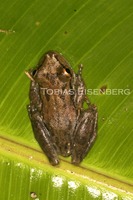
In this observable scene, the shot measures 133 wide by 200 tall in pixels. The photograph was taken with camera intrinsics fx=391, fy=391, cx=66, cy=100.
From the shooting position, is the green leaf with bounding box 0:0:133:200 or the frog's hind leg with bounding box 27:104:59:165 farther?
the frog's hind leg with bounding box 27:104:59:165

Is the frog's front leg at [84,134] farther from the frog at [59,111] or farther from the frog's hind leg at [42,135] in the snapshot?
the frog's hind leg at [42,135]

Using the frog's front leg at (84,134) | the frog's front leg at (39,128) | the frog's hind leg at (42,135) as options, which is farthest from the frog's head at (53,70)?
the frog's front leg at (84,134)

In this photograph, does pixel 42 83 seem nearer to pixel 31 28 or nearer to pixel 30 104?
pixel 30 104

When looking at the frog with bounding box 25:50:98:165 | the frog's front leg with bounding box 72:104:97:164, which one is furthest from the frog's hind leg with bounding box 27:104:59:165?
the frog's front leg with bounding box 72:104:97:164

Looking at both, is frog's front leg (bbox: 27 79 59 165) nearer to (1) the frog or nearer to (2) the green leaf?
(1) the frog

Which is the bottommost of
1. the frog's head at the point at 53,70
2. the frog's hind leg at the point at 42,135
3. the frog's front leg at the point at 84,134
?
the frog's hind leg at the point at 42,135
